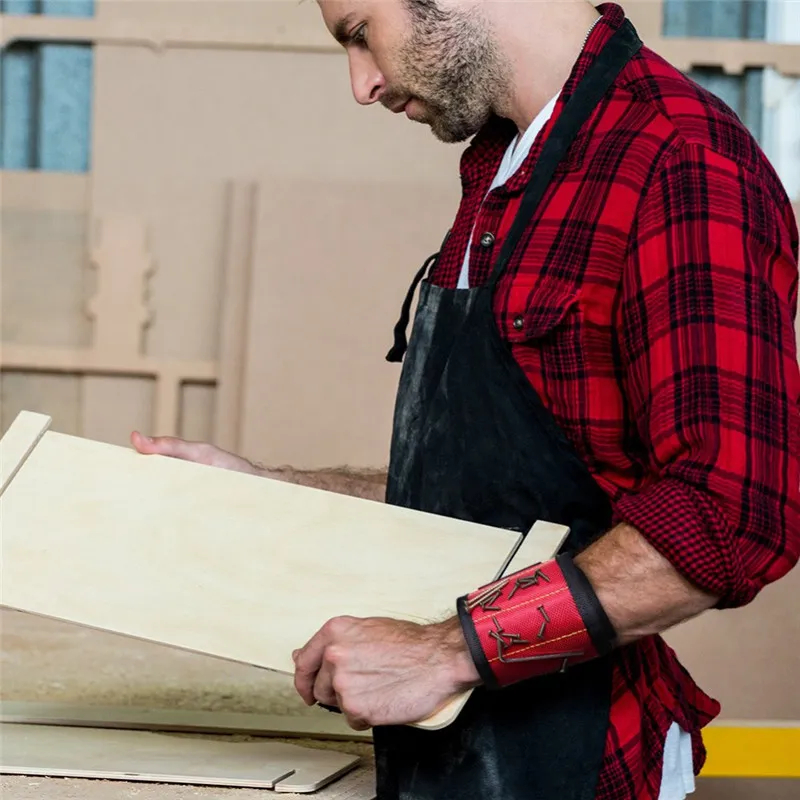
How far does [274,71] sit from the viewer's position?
13.9 ft

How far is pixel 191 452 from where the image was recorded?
170 centimetres

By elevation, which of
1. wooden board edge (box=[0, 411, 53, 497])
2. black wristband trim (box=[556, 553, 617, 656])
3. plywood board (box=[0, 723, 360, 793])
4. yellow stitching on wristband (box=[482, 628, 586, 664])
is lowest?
plywood board (box=[0, 723, 360, 793])

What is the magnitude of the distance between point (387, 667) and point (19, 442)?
1.87ft

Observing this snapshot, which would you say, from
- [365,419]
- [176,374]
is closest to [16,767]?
[365,419]

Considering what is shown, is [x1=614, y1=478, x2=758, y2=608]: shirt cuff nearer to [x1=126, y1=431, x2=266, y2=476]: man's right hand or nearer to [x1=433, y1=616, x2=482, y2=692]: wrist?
[x1=433, y1=616, x2=482, y2=692]: wrist

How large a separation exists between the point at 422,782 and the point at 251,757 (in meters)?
0.38

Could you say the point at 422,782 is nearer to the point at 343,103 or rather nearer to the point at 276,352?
the point at 276,352

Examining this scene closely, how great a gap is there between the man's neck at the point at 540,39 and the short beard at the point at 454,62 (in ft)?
0.07

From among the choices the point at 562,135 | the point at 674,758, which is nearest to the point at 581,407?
the point at 562,135

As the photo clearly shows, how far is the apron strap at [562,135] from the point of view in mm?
1376

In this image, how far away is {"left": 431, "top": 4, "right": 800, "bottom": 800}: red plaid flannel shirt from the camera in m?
1.16

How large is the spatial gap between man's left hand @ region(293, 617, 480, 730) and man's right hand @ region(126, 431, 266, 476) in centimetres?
41

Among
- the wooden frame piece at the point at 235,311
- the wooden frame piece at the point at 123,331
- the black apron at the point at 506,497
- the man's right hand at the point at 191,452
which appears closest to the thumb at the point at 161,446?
the man's right hand at the point at 191,452

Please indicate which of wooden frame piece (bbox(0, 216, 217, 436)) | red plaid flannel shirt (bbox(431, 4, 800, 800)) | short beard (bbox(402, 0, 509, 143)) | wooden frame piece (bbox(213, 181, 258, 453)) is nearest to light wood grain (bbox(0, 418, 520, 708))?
red plaid flannel shirt (bbox(431, 4, 800, 800))
